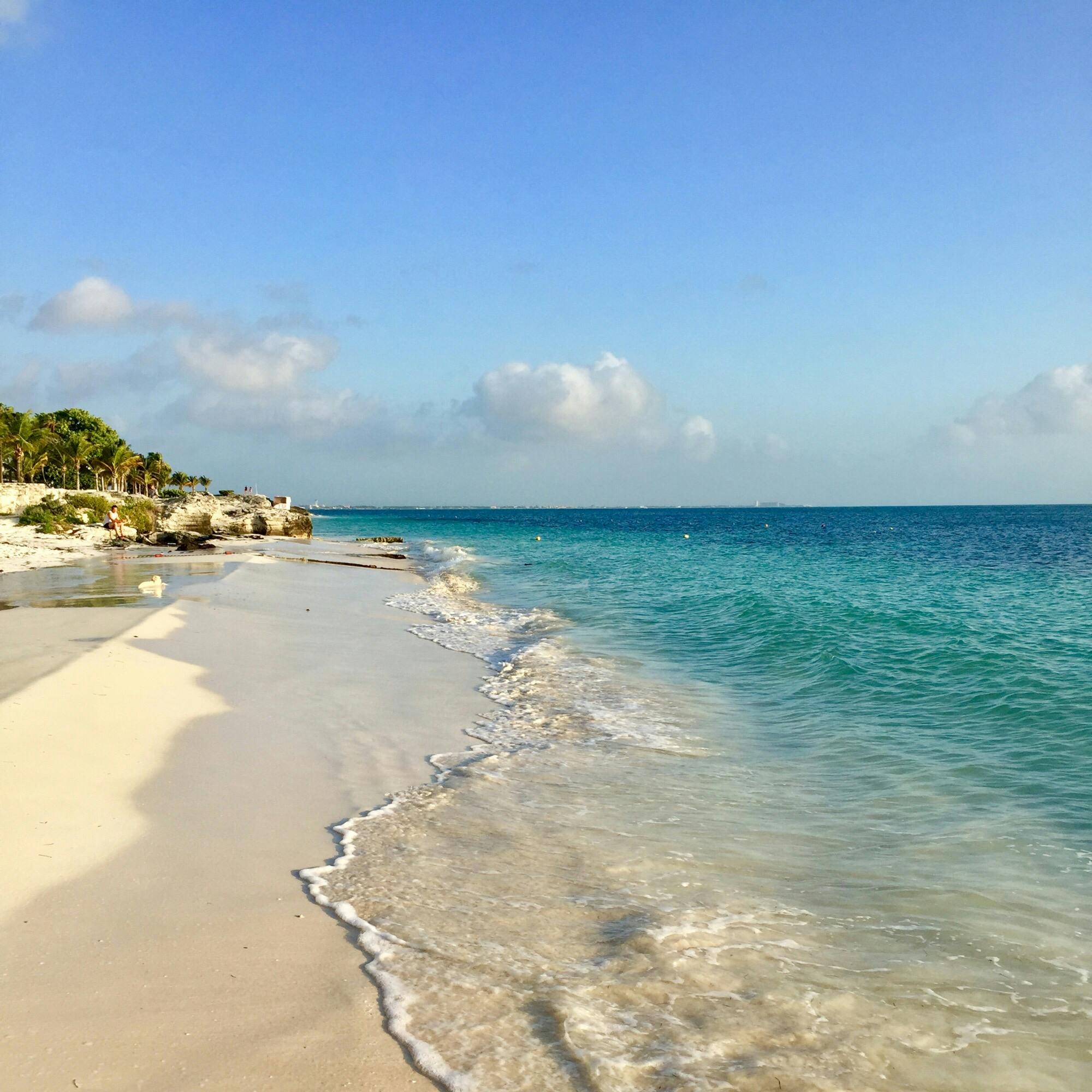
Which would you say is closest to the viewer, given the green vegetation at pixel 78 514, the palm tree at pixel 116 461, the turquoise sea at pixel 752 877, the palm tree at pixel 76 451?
the turquoise sea at pixel 752 877

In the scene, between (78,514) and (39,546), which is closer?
(39,546)

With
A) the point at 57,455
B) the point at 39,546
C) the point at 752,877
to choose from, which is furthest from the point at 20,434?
the point at 752,877

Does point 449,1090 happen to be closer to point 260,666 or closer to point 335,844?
point 335,844

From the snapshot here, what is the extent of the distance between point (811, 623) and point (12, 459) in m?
76.2

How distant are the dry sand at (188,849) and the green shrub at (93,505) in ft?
155

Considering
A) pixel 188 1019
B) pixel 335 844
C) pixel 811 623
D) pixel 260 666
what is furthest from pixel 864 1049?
pixel 811 623

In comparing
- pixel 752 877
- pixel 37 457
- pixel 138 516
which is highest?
pixel 37 457

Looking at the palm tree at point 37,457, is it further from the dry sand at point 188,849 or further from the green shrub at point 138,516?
the dry sand at point 188,849

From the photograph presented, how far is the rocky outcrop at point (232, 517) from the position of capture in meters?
57.8

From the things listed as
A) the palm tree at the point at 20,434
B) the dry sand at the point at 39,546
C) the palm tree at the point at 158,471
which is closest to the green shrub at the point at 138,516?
the dry sand at the point at 39,546

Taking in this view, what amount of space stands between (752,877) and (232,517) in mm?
63078

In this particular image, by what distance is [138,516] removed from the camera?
59.1 metres

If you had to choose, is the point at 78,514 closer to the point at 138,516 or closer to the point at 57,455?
the point at 138,516

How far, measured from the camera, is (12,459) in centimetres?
6975
